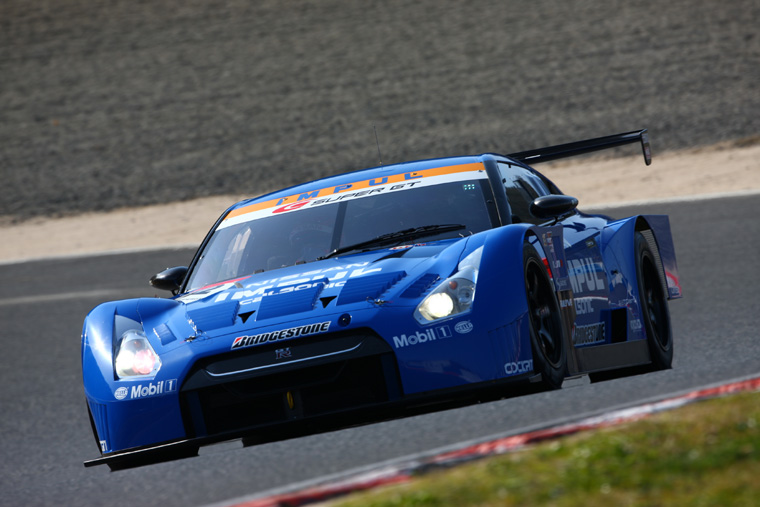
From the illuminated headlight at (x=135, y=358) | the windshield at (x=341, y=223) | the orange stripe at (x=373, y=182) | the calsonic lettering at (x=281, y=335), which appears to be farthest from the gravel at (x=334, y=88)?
the calsonic lettering at (x=281, y=335)

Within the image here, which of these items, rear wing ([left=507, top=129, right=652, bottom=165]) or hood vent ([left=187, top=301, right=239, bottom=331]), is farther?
rear wing ([left=507, top=129, right=652, bottom=165])

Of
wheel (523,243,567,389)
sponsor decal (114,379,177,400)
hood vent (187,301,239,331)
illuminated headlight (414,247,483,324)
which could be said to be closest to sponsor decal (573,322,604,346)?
wheel (523,243,567,389)

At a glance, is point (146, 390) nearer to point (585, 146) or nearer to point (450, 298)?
point (450, 298)

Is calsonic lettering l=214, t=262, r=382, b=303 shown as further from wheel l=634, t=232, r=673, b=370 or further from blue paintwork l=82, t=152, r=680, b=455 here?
wheel l=634, t=232, r=673, b=370

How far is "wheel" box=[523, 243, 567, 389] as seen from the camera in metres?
4.73

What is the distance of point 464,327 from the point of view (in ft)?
14.9

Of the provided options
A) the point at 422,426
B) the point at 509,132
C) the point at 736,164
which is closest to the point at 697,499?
the point at 422,426

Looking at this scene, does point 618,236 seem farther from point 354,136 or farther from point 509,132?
point 354,136

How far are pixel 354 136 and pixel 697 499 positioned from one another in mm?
21445

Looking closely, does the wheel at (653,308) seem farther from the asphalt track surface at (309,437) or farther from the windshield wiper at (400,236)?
the windshield wiper at (400,236)

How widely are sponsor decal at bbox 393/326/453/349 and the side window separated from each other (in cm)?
130

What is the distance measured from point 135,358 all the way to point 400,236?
1.50m

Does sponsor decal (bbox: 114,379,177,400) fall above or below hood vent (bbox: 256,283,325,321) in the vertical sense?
below

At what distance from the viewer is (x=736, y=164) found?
1794 centimetres
